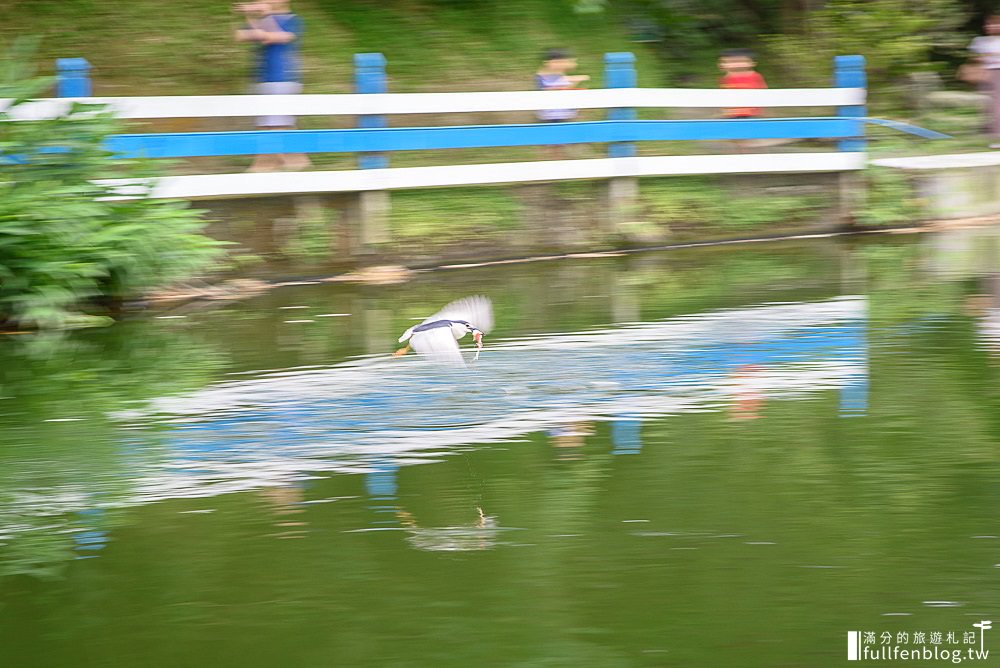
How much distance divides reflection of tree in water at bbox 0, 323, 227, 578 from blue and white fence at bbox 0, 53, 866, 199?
184cm

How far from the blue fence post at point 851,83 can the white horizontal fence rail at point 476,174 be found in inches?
5.7

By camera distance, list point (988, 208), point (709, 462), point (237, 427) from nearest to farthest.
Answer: point (709, 462)
point (237, 427)
point (988, 208)

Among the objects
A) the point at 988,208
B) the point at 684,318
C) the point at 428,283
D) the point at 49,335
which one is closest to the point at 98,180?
the point at 49,335

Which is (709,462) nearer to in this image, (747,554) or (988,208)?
(747,554)

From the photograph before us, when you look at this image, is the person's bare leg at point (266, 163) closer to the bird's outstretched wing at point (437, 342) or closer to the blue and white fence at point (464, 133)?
the blue and white fence at point (464, 133)

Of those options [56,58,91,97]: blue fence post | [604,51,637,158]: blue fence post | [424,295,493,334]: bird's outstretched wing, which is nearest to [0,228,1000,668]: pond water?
[424,295,493,334]: bird's outstretched wing

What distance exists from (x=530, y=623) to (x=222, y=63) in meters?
13.4

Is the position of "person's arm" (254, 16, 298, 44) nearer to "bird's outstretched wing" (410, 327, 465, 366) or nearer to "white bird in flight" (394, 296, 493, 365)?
"white bird in flight" (394, 296, 493, 365)

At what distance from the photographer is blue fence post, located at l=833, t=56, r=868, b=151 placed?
1513cm

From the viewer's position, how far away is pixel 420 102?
1241cm

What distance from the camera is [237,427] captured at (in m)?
6.71

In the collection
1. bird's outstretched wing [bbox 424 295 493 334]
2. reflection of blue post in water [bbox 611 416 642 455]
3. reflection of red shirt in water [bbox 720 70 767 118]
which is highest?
reflection of red shirt in water [bbox 720 70 767 118]

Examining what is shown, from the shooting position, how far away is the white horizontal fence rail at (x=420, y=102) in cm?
1084

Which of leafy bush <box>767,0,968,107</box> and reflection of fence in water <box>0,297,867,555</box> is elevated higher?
leafy bush <box>767,0,968,107</box>
